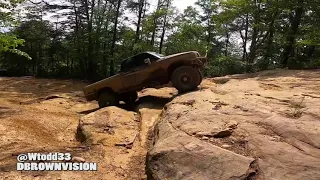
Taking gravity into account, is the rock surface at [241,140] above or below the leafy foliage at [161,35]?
below

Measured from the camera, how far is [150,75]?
945 centimetres

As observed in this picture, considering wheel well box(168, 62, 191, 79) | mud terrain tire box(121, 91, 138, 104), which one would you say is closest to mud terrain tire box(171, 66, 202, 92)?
wheel well box(168, 62, 191, 79)

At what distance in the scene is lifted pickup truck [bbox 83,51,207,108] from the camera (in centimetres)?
905

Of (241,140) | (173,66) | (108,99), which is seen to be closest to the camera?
(241,140)

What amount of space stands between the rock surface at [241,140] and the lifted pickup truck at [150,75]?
2.40 meters

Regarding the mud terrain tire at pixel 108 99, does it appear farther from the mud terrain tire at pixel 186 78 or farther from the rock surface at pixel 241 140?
the rock surface at pixel 241 140

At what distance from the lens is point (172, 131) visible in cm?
504

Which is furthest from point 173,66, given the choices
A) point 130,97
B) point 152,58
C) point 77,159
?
point 77,159

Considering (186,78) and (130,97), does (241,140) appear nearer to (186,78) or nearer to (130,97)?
(186,78)

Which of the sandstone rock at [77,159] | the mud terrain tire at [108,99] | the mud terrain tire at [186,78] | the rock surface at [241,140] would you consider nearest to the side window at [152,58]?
the mud terrain tire at [186,78]

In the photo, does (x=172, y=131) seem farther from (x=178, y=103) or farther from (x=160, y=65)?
(x=160, y=65)

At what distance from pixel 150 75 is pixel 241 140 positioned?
5.56 metres

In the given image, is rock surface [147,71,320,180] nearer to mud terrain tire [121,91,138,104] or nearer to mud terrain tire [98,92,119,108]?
mud terrain tire [98,92,119,108]

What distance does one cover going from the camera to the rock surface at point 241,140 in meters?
3.43
